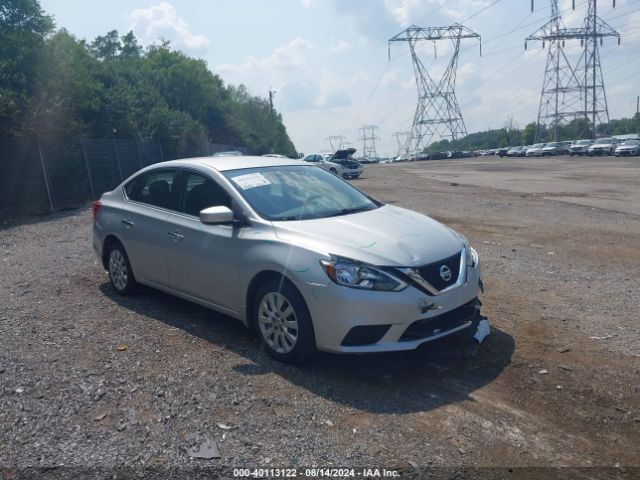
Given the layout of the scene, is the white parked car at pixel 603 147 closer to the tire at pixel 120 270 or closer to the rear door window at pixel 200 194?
the tire at pixel 120 270

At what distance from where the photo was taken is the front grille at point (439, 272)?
4.82 m

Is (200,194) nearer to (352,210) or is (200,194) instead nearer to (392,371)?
(352,210)

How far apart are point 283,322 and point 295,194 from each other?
1.43 m

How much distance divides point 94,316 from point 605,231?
9.27 m

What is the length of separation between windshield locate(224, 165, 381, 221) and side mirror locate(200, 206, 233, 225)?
27cm

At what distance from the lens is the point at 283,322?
502 cm

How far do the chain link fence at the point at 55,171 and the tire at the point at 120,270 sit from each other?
37.1ft

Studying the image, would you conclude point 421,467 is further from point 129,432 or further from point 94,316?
point 94,316

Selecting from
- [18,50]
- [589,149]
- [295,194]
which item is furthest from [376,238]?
[589,149]

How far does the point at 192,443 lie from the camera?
3.91 m

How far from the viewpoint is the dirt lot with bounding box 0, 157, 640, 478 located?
379cm

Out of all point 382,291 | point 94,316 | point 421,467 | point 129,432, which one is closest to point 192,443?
point 129,432

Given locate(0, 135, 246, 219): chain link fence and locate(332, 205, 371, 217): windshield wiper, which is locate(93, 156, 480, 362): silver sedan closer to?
locate(332, 205, 371, 217): windshield wiper

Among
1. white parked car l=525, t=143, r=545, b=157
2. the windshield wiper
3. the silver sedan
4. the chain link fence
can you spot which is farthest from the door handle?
white parked car l=525, t=143, r=545, b=157
